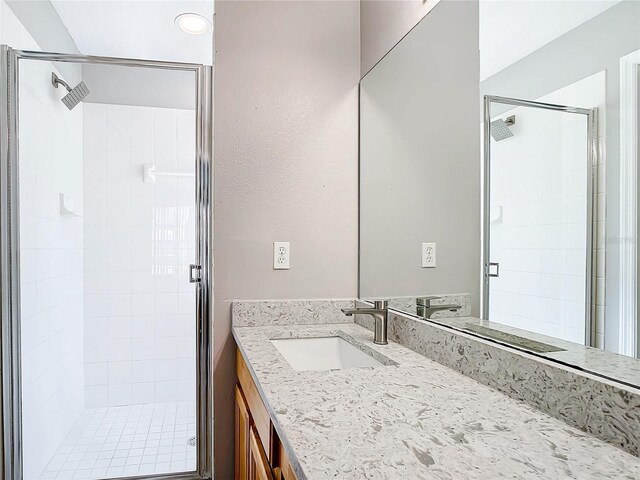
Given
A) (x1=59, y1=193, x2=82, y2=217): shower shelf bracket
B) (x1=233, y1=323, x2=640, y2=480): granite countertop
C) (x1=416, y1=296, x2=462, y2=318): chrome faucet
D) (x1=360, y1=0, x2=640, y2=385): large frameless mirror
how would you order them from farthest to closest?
(x1=59, y1=193, x2=82, y2=217): shower shelf bracket < (x1=416, y1=296, x2=462, y2=318): chrome faucet < (x1=360, y1=0, x2=640, y2=385): large frameless mirror < (x1=233, y1=323, x2=640, y2=480): granite countertop

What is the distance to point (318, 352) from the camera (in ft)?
5.26

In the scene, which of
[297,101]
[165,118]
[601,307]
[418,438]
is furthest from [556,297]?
[165,118]

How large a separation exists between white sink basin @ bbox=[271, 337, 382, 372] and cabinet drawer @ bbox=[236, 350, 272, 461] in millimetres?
168

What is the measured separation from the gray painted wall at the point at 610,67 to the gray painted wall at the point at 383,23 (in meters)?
0.71

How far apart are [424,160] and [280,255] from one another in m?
0.70

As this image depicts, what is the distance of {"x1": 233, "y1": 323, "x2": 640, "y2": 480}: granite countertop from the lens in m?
0.62

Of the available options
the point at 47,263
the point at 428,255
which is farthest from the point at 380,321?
the point at 47,263

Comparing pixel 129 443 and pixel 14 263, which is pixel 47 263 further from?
pixel 129 443

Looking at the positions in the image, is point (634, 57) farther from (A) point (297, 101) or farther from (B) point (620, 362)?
(A) point (297, 101)

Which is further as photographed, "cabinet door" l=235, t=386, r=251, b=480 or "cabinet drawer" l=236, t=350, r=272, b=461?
"cabinet door" l=235, t=386, r=251, b=480

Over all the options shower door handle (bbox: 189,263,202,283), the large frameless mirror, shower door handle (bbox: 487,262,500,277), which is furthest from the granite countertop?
shower door handle (bbox: 189,263,202,283)

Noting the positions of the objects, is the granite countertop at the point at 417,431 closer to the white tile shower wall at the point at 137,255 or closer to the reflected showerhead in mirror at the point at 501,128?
the reflected showerhead in mirror at the point at 501,128

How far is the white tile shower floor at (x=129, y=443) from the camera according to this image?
1904 millimetres

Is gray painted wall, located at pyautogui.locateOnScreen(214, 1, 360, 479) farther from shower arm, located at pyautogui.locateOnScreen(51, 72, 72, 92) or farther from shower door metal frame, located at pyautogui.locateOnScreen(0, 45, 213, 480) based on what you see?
shower arm, located at pyautogui.locateOnScreen(51, 72, 72, 92)
